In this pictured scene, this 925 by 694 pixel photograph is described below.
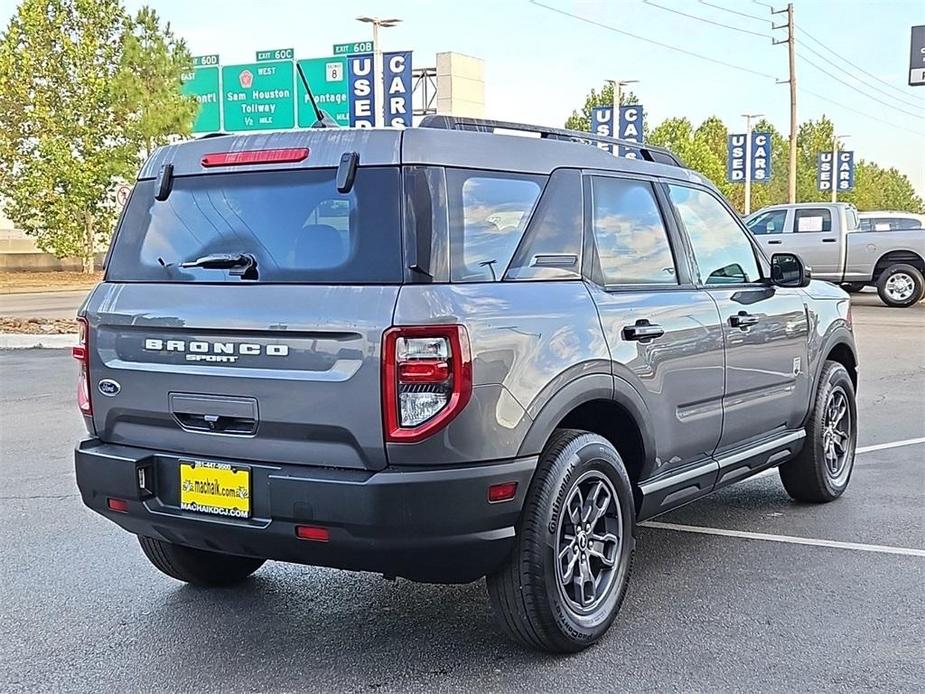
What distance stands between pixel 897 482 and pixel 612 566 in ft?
10.8

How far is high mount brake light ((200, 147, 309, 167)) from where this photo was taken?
12.2ft

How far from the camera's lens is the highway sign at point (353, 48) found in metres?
26.1

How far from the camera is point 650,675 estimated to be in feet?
12.2

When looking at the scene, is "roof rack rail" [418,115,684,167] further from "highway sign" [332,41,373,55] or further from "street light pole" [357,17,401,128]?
"highway sign" [332,41,373,55]

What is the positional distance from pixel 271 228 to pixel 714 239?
247 cm

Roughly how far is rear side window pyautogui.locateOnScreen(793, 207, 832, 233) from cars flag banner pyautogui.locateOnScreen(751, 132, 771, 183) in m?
17.8

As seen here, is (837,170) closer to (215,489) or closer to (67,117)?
(67,117)

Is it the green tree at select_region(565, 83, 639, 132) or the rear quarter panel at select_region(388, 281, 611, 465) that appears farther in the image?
the green tree at select_region(565, 83, 639, 132)

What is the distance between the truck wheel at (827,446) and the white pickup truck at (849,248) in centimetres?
1470

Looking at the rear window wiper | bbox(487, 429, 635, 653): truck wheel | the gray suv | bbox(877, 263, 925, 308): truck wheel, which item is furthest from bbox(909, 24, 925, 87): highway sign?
the rear window wiper

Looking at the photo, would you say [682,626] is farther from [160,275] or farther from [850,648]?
[160,275]

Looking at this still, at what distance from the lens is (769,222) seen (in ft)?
71.3

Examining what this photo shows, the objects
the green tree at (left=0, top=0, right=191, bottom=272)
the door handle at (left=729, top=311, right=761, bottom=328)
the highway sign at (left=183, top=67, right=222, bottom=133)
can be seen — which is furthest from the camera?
the green tree at (left=0, top=0, right=191, bottom=272)

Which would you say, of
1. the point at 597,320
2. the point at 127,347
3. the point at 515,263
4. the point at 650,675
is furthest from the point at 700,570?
the point at 127,347
